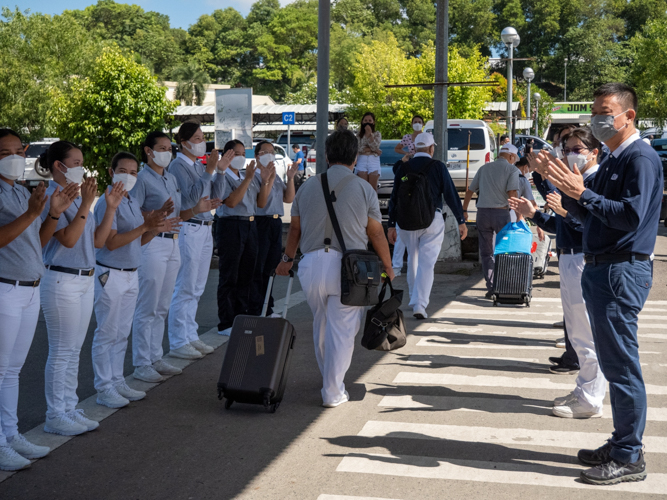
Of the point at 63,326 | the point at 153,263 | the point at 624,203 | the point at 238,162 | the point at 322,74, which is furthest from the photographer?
the point at 322,74

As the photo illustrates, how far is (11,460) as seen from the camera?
4586 mm

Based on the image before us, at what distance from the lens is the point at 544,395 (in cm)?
622

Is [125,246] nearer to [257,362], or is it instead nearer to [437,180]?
[257,362]

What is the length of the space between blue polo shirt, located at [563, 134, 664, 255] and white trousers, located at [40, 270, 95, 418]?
10.4 ft

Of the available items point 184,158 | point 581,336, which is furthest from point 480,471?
point 184,158

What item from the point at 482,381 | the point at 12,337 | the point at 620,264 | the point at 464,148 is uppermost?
the point at 464,148

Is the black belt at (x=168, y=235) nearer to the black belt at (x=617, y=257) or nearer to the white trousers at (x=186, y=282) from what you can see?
the white trousers at (x=186, y=282)

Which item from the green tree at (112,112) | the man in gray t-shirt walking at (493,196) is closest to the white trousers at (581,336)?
the man in gray t-shirt walking at (493,196)

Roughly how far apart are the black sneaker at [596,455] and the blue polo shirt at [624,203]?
1183mm

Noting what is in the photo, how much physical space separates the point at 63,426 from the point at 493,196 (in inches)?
270

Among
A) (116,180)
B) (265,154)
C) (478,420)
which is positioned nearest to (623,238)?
(478,420)

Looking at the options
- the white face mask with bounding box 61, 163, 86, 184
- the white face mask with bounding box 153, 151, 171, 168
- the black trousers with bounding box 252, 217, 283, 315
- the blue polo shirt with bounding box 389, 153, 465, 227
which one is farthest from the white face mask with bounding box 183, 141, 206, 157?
the blue polo shirt with bounding box 389, 153, 465, 227

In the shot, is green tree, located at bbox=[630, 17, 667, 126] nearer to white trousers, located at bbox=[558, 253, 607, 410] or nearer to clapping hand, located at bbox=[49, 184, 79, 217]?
white trousers, located at bbox=[558, 253, 607, 410]

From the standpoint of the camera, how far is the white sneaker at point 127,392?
5.99m
